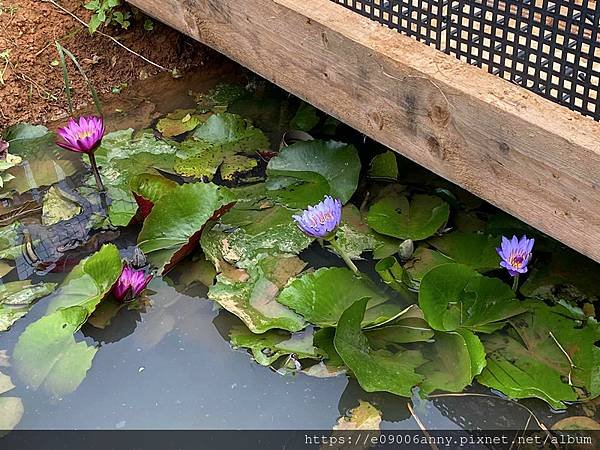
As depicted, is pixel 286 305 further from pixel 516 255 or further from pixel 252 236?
pixel 516 255

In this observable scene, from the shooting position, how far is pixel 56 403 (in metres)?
1.39

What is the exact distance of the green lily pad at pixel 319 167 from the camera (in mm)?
1713

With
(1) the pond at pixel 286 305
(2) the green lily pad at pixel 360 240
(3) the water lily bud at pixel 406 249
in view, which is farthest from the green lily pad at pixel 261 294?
(3) the water lily bud at pixel 406 249

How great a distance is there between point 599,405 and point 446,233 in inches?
18.8

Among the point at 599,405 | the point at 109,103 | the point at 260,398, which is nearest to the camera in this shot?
A: the point at 599,405

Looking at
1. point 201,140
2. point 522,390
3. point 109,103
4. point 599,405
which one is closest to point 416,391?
point 522,390

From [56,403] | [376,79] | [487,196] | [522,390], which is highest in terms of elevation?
[376,79]

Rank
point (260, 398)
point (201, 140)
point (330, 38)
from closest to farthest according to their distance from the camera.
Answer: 1. point (260, 398)
2. point (330, 38)
3. point (201, 140)

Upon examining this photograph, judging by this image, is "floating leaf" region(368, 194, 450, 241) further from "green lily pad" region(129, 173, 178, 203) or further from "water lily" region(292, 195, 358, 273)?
"green lily pad" region(129, 173, 178, 203)

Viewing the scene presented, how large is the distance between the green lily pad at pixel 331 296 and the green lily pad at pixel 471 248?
0.17 meters

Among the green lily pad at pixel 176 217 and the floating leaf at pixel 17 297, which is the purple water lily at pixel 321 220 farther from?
the floating leaf at pixel 17 297

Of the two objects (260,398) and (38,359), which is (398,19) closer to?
(260,398)

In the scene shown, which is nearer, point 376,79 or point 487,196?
point 487,196

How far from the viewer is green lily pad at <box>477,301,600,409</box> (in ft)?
4.13
